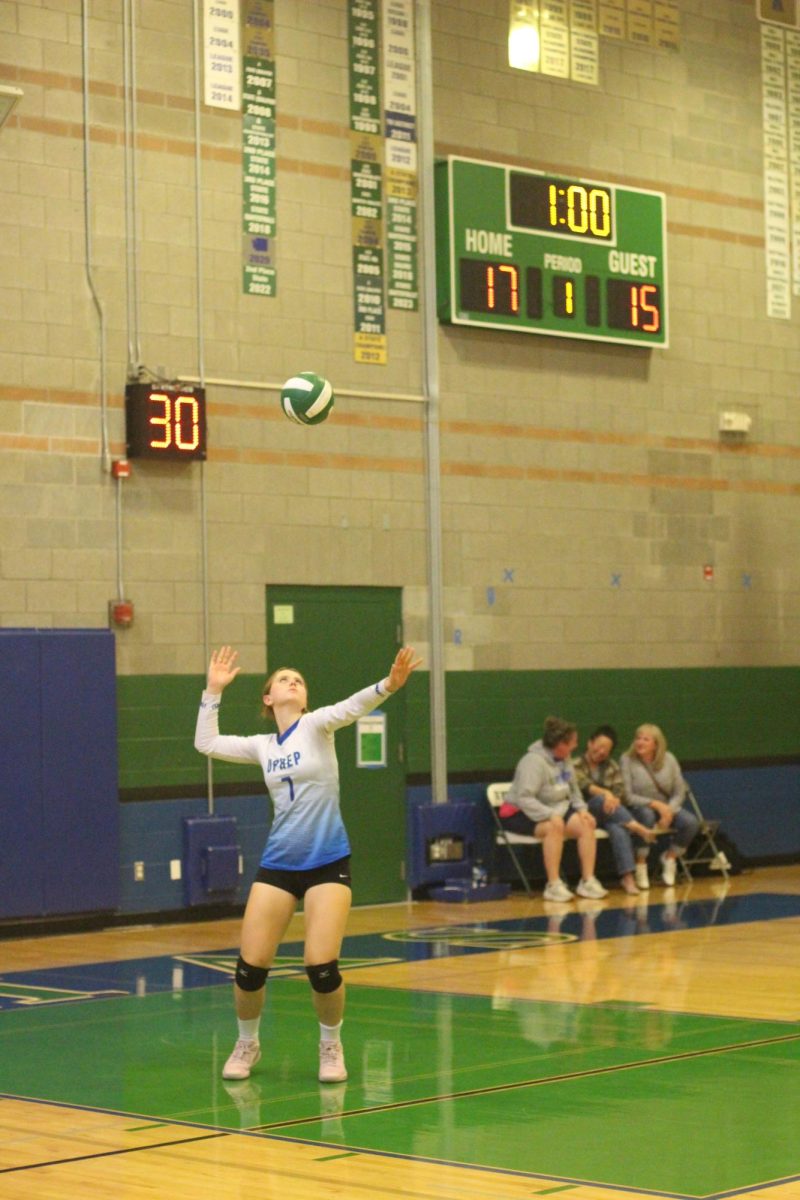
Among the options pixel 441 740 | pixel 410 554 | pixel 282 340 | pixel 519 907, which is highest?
pixel 282 340

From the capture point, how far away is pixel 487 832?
1567 cm

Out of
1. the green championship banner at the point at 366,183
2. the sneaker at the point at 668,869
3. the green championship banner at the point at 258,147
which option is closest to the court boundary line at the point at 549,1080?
the sneaker at the point at 668,869

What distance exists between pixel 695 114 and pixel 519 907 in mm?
7687

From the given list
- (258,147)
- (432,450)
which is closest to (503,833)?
(432,450)

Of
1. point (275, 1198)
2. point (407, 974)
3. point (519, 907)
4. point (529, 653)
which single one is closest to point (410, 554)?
point (529, 653)

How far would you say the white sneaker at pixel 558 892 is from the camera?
49.1ft

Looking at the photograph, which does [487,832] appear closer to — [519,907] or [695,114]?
[519,907]

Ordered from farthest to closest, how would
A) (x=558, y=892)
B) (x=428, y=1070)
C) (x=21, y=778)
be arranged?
(x=558, y=892) → (x=21, y=778) → (x=428, y=1070)

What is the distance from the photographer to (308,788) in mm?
7582

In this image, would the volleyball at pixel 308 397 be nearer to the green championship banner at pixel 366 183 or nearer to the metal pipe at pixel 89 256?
the metal pipe at pixel 89 256

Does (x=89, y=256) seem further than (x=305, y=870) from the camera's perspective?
Yes

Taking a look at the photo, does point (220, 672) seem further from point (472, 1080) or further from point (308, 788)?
point (472, 1080)

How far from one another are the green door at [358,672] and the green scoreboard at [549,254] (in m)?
2.56

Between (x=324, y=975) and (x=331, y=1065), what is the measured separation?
40 centimetres
